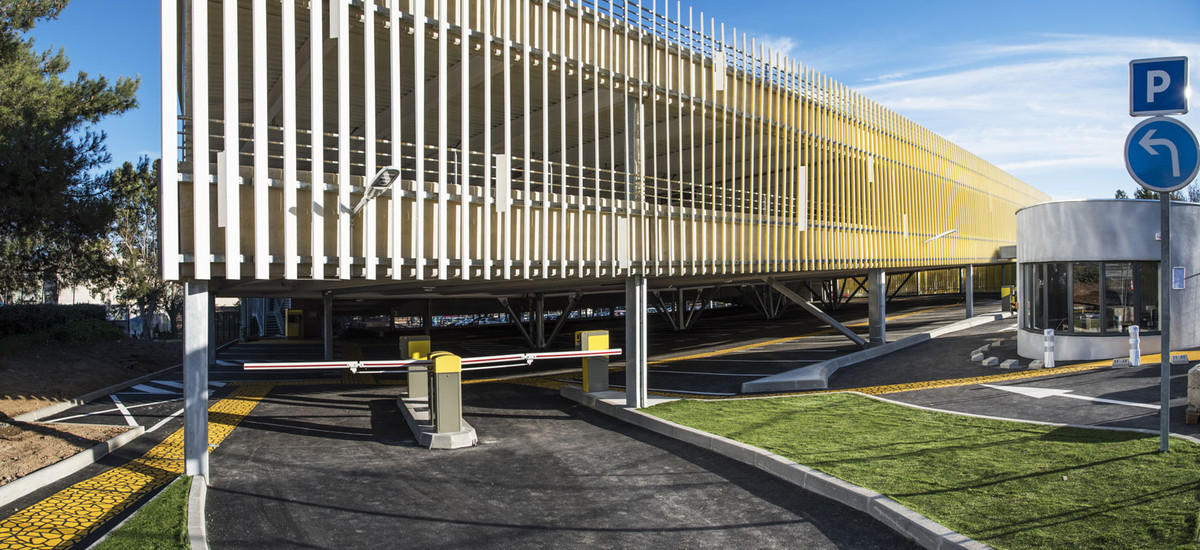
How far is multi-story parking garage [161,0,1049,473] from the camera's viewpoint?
8.43m

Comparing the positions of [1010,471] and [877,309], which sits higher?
[877,309]

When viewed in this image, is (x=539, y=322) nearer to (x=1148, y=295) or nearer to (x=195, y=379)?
(x=1148, y=295)

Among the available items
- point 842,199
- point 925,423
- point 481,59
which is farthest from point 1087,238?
point 481,59

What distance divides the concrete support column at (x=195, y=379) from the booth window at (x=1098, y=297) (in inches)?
667

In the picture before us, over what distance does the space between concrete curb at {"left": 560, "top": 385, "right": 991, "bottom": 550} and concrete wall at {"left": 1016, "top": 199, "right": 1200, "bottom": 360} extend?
1070 cm

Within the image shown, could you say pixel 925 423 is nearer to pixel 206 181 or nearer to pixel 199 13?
pixel 206 181

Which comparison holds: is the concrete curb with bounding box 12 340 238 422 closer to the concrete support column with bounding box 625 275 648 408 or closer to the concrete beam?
the concrete support column with bounding box 625 275 648 408

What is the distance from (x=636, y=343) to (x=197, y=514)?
8.27 m

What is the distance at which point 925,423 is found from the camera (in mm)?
9945

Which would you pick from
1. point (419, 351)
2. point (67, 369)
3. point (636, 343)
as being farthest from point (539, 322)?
point (67, 369)

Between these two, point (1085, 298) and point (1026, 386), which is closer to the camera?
point (1026, 386)

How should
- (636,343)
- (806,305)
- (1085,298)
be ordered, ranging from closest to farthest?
(636,343) → (1085,298) → (806,305)

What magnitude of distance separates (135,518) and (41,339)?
20111 mm

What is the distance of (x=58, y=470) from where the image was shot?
8609mm
